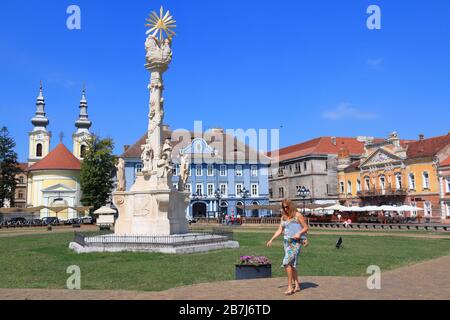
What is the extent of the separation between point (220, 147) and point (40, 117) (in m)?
41.6

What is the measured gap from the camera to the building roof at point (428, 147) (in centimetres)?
5472

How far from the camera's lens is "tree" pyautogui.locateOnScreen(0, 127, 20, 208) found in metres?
70.4

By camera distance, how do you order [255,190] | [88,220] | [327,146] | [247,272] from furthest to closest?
[327,146] → [255,190] → [88,220] → [247,272]

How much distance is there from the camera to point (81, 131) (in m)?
94.3

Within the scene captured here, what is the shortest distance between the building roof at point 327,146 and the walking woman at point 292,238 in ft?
214

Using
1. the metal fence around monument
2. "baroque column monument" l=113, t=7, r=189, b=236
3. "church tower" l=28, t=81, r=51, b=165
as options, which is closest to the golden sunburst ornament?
"baroque column monument" l=113, t=7, r=189, b=236

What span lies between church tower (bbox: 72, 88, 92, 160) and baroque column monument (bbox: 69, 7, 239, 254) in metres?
69.7

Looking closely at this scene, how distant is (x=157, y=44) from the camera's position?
77.4ft

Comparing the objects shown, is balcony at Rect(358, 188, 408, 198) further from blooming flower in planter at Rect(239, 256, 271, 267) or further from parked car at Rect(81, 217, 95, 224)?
blooming flower in planter at Rect(239, 256, 271, 267)

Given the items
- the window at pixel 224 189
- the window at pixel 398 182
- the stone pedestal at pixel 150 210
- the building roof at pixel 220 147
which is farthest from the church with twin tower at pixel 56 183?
the stone pedestal at pixel 150 210

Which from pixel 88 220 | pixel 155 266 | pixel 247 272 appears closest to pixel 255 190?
pixel 88 220

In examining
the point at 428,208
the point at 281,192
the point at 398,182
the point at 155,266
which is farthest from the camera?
the point at 281,192

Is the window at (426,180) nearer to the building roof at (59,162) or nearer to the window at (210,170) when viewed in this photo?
the window at (210,170)

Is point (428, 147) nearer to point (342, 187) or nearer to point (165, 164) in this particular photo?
point (342, 187)
